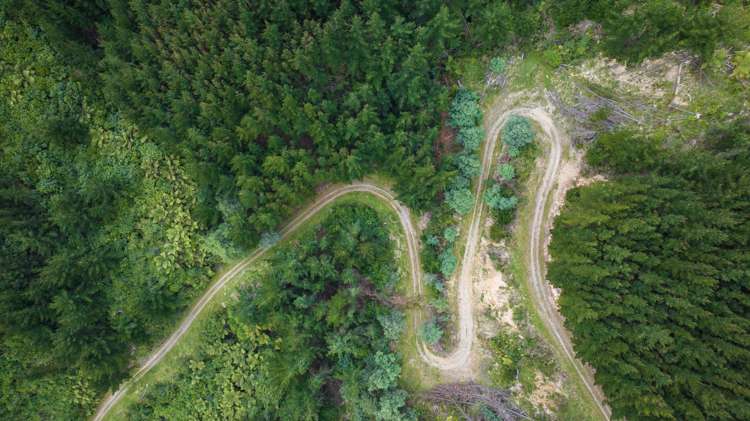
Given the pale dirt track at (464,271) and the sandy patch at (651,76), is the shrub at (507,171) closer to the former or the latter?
the pale dirt track at (464,271)

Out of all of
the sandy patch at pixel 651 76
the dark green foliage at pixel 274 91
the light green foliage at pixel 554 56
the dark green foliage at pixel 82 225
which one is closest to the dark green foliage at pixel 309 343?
the dark green foliage at pixel 82 225

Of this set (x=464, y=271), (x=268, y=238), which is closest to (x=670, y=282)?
(x=464, y=271)

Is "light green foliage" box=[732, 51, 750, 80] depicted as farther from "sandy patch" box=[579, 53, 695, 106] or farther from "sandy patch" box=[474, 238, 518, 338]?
"sandy patch" box=[474, 238, 518, 338]

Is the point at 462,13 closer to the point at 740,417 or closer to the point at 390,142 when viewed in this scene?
the point at 390,142

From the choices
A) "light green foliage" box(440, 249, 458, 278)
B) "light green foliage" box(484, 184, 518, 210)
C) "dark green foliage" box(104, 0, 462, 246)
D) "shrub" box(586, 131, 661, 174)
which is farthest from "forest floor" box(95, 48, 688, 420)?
"dark green foliage" box(104, 0, 462, 246)

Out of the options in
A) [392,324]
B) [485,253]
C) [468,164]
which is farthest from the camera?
[392,324]

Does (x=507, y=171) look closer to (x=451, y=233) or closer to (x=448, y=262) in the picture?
(x=451, y=233)
